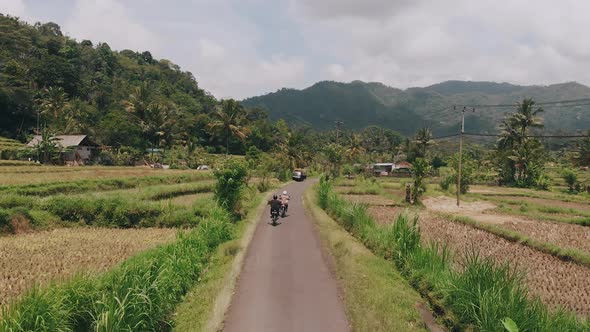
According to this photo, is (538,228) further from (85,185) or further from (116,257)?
(85,185)

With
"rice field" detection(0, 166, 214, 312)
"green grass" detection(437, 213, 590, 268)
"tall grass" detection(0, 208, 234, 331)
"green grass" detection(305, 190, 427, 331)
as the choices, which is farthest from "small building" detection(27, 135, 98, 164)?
"green grass" detection(437, 213, 590, 268)

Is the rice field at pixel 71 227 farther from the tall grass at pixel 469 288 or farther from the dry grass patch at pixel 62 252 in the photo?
the tall grass at pixel 469 288

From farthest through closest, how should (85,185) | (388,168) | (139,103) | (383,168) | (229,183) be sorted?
(388,168) → (383,168) → (139,103) → (85,185) → (229,183)

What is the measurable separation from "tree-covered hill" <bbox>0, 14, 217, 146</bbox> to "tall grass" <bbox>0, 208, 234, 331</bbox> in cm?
5287

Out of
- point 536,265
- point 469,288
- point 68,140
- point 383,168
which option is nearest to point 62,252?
point 469,288

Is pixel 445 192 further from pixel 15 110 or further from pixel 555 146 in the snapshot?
pixel 555 146

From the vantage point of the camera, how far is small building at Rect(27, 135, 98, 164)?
163 ft

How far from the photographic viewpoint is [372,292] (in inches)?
437

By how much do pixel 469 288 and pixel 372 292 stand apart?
9.34ft

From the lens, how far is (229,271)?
13.1 m

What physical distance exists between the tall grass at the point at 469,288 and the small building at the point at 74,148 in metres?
48.6

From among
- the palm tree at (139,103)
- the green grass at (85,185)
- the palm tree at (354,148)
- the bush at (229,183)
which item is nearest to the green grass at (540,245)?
the bush at (229,183)

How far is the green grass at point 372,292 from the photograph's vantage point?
9.49 meters

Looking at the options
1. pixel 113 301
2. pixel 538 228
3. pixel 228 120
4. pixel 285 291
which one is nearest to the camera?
pixel 113 301
